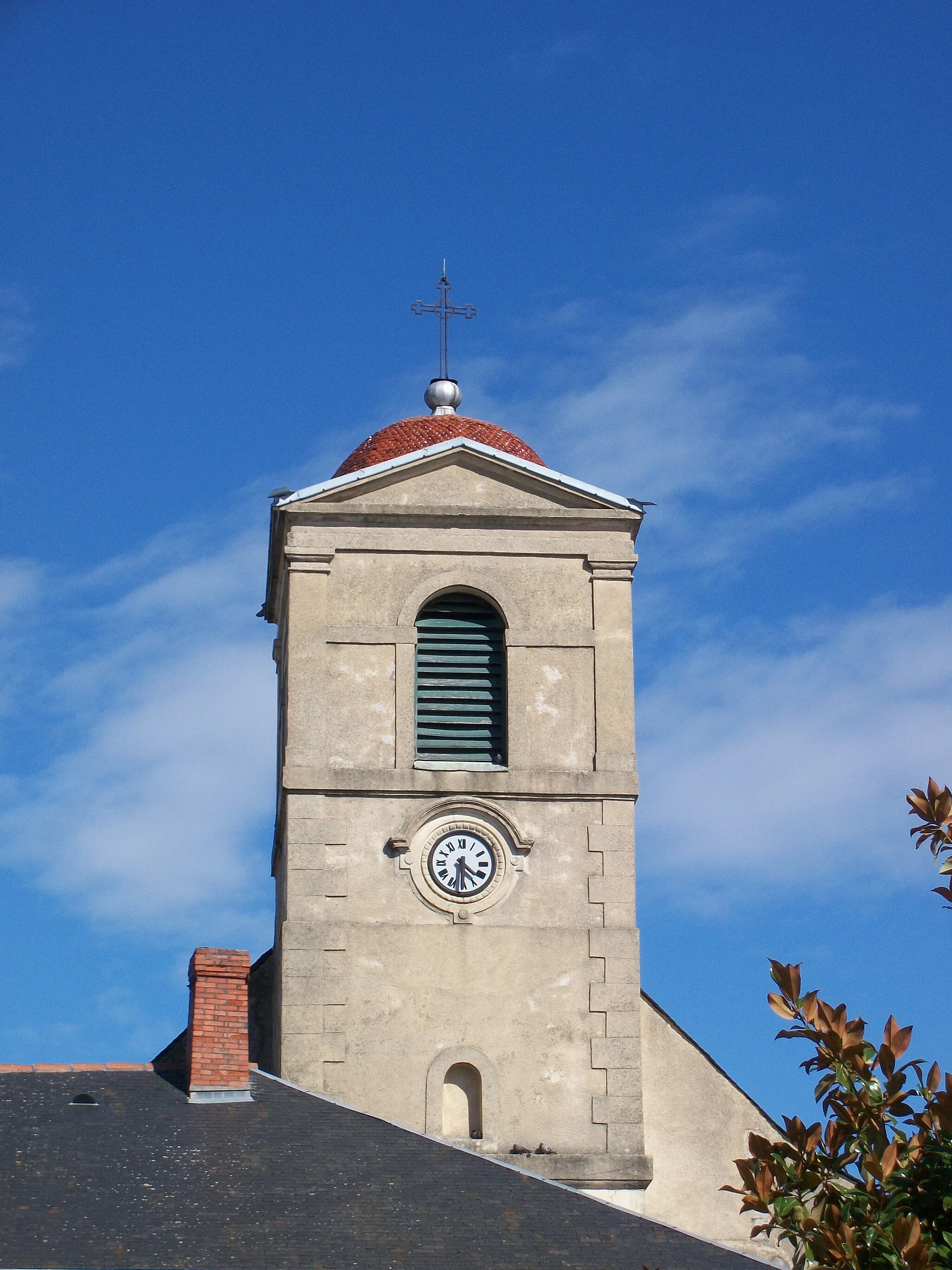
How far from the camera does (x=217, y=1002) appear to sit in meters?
19.9

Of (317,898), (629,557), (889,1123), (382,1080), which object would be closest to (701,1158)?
(382,1080)

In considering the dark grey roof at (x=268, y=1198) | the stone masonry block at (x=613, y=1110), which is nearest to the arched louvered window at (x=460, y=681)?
the stone masonry block at (x=613, y=1110)

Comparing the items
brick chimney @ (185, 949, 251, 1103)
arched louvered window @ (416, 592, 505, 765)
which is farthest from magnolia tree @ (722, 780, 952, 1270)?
arched louvered window @ (416, 592, 505, 765)

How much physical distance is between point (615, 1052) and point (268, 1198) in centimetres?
506

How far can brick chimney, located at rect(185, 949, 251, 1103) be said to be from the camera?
63.1 feet

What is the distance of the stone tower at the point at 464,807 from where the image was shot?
68.8ft

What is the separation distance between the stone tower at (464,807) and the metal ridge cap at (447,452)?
1.1 inches

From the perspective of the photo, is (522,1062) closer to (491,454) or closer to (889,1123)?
(491,454)

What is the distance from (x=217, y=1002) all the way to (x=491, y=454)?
6.79 m

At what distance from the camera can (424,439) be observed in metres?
24.5

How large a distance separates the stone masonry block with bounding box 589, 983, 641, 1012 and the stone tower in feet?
0.08

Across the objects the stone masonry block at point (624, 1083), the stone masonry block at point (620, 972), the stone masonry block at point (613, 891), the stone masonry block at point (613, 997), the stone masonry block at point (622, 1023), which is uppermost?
the stone masonry block at point (613, 891)

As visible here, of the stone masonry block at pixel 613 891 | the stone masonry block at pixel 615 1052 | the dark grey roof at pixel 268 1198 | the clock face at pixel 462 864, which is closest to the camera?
the dark grey roof at pixel 268 1198

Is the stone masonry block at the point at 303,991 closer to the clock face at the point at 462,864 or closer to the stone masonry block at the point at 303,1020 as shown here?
the stone masonry block at the point at 303,1020
